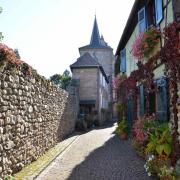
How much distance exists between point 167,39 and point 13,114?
3689 millimetres

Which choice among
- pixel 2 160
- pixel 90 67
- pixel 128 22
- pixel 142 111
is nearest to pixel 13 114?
pixel 2 160

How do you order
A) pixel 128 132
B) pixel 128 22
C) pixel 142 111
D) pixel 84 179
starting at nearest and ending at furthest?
pixel 84 179, pixel 142 111, pixel 128 22, pixel 128 132

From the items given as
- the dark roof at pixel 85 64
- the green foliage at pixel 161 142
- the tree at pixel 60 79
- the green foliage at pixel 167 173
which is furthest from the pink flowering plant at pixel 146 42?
the tree at pixel 60 79

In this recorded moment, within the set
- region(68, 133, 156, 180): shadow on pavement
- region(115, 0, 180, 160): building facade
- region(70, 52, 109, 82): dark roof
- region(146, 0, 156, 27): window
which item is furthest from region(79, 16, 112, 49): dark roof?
region(68, 133, 156, 180): shadow on pavement

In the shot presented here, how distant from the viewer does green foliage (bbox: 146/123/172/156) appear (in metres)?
6.78

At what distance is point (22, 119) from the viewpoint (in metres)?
7.70

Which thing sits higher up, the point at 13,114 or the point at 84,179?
the point at 13,114

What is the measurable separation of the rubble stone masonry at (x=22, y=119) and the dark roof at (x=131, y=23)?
424 centimetres

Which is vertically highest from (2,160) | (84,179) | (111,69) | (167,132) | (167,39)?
(111,69)

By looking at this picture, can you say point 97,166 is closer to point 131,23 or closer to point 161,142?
point 161,142

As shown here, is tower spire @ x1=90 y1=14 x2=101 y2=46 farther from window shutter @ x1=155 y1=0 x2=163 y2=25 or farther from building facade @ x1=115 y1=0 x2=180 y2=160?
window shutter @ x1=155 y1=0 x2=163 y2=25

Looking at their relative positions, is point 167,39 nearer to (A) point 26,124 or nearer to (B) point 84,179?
(B) point 84,179

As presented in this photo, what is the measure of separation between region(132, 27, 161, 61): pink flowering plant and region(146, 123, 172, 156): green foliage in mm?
2787

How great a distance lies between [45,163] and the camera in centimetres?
853
